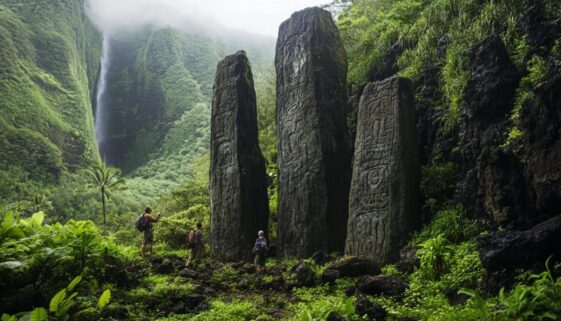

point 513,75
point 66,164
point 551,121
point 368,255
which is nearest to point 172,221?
point 368,255

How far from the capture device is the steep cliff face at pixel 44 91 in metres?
34.5

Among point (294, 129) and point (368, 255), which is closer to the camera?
point (368, 255)

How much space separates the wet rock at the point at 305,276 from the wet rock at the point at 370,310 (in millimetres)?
2476

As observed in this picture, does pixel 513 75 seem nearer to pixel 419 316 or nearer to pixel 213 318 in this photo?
pixel 419 316

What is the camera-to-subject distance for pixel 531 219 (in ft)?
20.1

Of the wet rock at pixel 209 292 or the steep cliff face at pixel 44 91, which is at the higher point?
the steep cliff face at pixel 44 91

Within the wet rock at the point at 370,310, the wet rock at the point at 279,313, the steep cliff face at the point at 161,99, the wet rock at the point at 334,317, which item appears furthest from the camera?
the steep cliff face at the point at 161,99

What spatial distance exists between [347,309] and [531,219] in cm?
290

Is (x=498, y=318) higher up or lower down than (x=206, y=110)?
lower down

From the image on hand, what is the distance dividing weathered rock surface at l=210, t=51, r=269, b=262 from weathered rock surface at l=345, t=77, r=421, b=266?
303 cm

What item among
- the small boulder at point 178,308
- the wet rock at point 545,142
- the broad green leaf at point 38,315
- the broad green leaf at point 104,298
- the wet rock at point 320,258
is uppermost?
the wet rock at point 545,142

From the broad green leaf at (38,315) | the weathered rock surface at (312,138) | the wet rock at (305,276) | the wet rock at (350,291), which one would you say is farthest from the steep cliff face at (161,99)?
the broad green leaf at (38,315)

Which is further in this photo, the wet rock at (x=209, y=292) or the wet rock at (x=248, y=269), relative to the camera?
the wet rock at (x=248, y=269)

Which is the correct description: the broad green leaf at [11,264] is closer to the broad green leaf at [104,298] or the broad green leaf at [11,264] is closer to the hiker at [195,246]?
the broad green leaf at [104,298]
